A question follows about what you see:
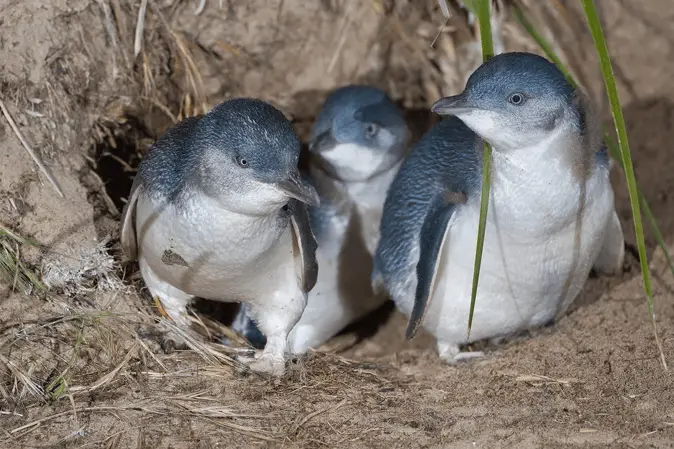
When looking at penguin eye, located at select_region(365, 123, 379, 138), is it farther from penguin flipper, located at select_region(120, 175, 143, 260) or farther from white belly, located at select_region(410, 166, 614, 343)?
penguin flipper, located at select_region(120, 175, 143, 260)

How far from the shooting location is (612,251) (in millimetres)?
5160

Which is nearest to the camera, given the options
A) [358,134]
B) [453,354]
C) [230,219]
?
[230,219]

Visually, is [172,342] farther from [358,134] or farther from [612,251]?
[612,251]

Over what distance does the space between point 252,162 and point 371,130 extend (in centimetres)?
163

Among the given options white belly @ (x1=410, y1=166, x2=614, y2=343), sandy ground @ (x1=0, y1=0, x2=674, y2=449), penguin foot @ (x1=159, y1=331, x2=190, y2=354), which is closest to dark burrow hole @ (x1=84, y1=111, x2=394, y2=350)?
sandy ground @ (x1=0, y1=0, x2=674, y2=449)

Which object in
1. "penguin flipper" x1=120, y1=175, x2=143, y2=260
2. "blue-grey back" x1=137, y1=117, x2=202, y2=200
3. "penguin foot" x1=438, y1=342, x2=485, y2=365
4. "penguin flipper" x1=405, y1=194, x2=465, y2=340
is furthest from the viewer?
"penguin foot" x1=438, y1=342, x2=485, y2=365

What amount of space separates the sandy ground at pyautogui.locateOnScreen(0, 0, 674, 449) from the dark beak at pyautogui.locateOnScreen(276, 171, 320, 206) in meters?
0.96

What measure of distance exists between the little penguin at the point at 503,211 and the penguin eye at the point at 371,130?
36 cm

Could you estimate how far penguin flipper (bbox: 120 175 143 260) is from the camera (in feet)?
15.2

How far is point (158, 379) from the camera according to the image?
4309 mm

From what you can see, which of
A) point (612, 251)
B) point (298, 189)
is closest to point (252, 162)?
point (298, 189)

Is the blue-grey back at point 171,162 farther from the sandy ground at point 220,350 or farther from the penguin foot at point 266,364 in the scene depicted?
the penguin foot at point 266,364

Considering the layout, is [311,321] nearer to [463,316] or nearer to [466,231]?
[463,316]

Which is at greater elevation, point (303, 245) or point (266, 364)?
point (303, 245)
